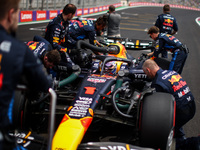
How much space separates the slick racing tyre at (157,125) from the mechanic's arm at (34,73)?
5.65 ft

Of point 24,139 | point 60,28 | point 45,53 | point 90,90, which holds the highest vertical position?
point 60,28

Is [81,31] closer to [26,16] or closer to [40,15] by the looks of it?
[26,16]

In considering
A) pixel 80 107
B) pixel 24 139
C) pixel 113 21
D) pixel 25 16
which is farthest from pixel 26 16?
pixel 24 139

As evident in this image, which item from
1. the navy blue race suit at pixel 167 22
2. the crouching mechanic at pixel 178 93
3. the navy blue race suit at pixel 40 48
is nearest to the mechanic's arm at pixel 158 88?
the crouching mechanic at pixel 178 93

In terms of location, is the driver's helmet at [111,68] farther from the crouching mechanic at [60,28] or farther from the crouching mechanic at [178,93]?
the crouching mechanic at [178,93]

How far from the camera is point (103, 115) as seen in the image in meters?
3.65

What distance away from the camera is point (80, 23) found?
20.1 feet

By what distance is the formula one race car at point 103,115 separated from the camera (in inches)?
124

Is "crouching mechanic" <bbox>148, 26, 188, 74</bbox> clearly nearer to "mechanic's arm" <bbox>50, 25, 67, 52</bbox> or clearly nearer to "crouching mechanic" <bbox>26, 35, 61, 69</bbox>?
"mechanic's arm" <bbox>50, 25, 67, 52</bbox>

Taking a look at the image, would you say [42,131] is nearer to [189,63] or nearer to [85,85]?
[85,85]

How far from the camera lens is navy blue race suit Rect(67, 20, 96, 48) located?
6062 millimetres

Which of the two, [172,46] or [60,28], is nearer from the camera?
[60,28]

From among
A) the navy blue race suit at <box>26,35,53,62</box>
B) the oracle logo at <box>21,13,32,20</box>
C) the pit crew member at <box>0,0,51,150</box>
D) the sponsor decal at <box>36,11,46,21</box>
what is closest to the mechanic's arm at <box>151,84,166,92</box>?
the navy blue race suit at <box>26,35,53,62</box>

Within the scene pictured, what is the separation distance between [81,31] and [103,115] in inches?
115
